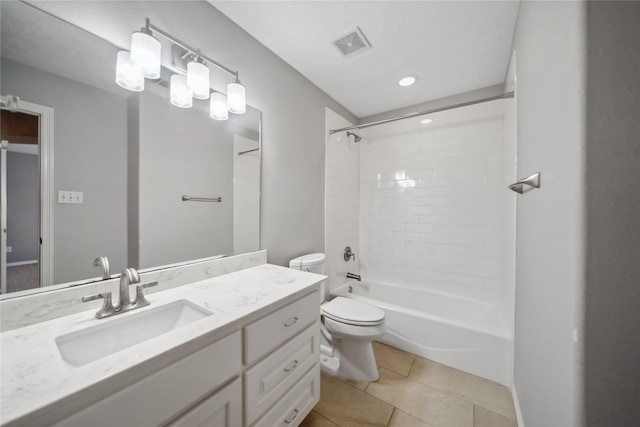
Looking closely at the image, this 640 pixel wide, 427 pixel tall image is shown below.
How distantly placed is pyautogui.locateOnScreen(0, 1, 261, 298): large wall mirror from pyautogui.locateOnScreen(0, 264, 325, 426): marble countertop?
207mm

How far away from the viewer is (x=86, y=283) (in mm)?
894

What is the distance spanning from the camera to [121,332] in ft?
2.71

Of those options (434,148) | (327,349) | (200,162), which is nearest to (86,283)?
(200,162)

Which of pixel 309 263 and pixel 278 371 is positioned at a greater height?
pixel 309 263

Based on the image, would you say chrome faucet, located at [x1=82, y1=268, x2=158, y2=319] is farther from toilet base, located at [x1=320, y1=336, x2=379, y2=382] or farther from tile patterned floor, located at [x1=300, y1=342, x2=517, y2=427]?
toilet base, located at [x1=320, y1=336, x2=379, y2=382]

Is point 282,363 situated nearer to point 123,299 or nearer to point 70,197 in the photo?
point 123,299

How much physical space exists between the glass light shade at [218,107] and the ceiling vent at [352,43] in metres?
0.89

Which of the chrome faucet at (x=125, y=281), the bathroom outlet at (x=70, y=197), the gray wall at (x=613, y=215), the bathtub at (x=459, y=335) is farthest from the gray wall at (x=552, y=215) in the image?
the bathroom outlet at (x=70, y=197)

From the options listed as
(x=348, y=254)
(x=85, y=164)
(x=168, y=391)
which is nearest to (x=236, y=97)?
(x=85, y=164)

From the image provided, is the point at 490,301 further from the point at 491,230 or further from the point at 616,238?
the point at 616,238

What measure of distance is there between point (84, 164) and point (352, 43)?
5.56 feet

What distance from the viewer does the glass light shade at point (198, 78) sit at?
1170 mm

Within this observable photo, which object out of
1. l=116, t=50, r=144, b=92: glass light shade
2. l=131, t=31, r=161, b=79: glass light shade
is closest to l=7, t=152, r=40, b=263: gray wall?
l=116, t=50, r=144, b=92: glass light shade

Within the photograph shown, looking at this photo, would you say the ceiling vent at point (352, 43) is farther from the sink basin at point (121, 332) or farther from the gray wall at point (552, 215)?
the sink basin at point (121, 332)
